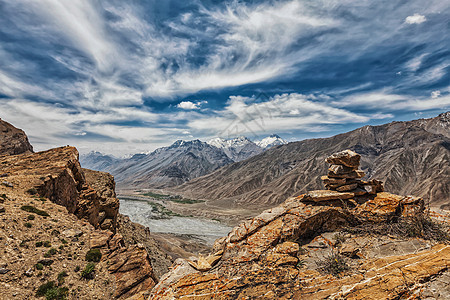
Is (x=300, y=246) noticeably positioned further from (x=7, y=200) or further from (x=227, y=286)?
(x=7, y=200)

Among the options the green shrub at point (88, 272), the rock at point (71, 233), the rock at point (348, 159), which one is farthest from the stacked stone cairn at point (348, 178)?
the rock at point (71, 233)

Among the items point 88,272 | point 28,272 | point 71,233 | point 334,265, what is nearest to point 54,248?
point 71,233

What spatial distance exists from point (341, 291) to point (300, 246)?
8.98ft

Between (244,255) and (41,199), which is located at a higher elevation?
(41,199)

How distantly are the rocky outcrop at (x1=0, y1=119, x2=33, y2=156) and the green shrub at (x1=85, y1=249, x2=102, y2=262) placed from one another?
44.7 m

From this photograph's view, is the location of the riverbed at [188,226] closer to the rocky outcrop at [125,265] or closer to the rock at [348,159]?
the rocky outcrop at [125,265]

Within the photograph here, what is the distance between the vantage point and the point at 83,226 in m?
17.5

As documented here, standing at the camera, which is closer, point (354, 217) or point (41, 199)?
point (354, 217)

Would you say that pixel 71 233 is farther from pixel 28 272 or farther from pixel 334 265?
pixel 334 265

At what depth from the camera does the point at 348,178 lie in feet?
39.8

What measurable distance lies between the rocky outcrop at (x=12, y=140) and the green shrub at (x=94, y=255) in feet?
147

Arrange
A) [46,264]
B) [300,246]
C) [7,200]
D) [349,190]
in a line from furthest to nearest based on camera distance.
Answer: [7,200] < [46,264] < [349,190] < [300,246]

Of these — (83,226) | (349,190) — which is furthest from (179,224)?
(349,190)

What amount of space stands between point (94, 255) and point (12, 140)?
163ft
